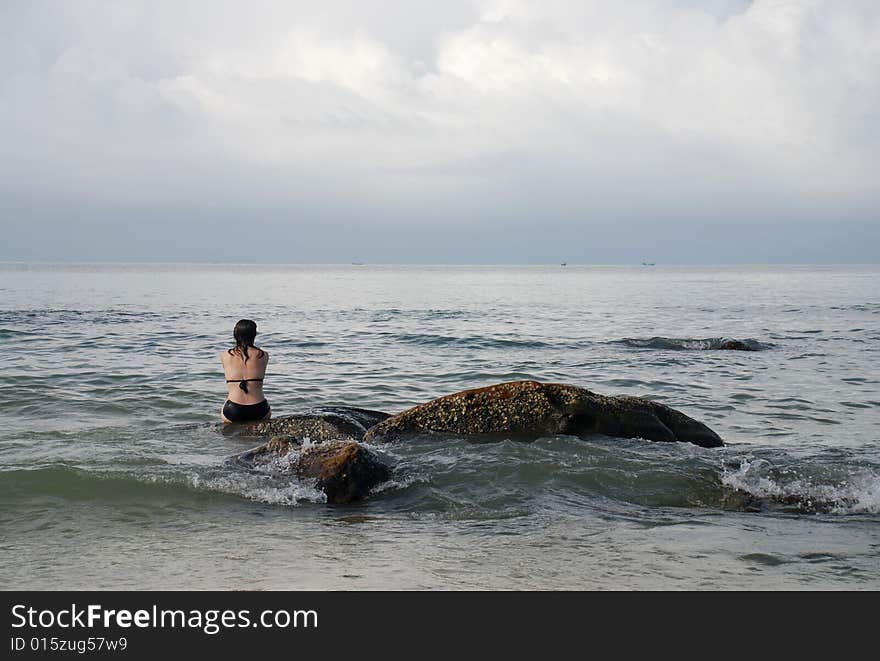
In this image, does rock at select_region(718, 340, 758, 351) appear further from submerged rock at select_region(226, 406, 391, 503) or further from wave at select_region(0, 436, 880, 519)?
submerged rock at select_region(226, 406, 391, 503)

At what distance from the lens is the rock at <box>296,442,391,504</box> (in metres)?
7.94

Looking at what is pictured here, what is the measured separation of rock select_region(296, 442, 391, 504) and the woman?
324 cm

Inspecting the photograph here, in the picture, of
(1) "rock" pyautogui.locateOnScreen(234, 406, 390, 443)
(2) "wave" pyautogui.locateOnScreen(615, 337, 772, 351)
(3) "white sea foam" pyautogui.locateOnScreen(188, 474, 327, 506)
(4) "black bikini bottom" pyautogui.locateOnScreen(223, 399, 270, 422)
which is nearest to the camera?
(3) "white sea foam" pyautogui.locateOnScreen(188, 474, 327, 506)

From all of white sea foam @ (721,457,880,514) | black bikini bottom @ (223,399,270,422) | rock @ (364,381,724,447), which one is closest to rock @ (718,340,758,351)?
rock @ (364,381,724,447)

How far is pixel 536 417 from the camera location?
10.4 metres

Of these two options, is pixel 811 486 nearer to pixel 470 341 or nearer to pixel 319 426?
pixel 319 426

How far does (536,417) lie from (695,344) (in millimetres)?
15925

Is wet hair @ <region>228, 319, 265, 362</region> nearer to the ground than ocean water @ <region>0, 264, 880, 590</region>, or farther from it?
farther from it

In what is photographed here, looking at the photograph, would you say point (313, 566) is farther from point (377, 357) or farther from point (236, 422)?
point (377, 357)

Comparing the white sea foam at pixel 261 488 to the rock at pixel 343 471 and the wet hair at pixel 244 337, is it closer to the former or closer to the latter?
the rock at pixel 343 471

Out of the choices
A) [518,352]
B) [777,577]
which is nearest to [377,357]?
[518,352]

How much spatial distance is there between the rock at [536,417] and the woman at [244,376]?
1.98 metres

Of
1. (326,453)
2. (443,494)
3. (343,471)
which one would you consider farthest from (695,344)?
(343,471)
